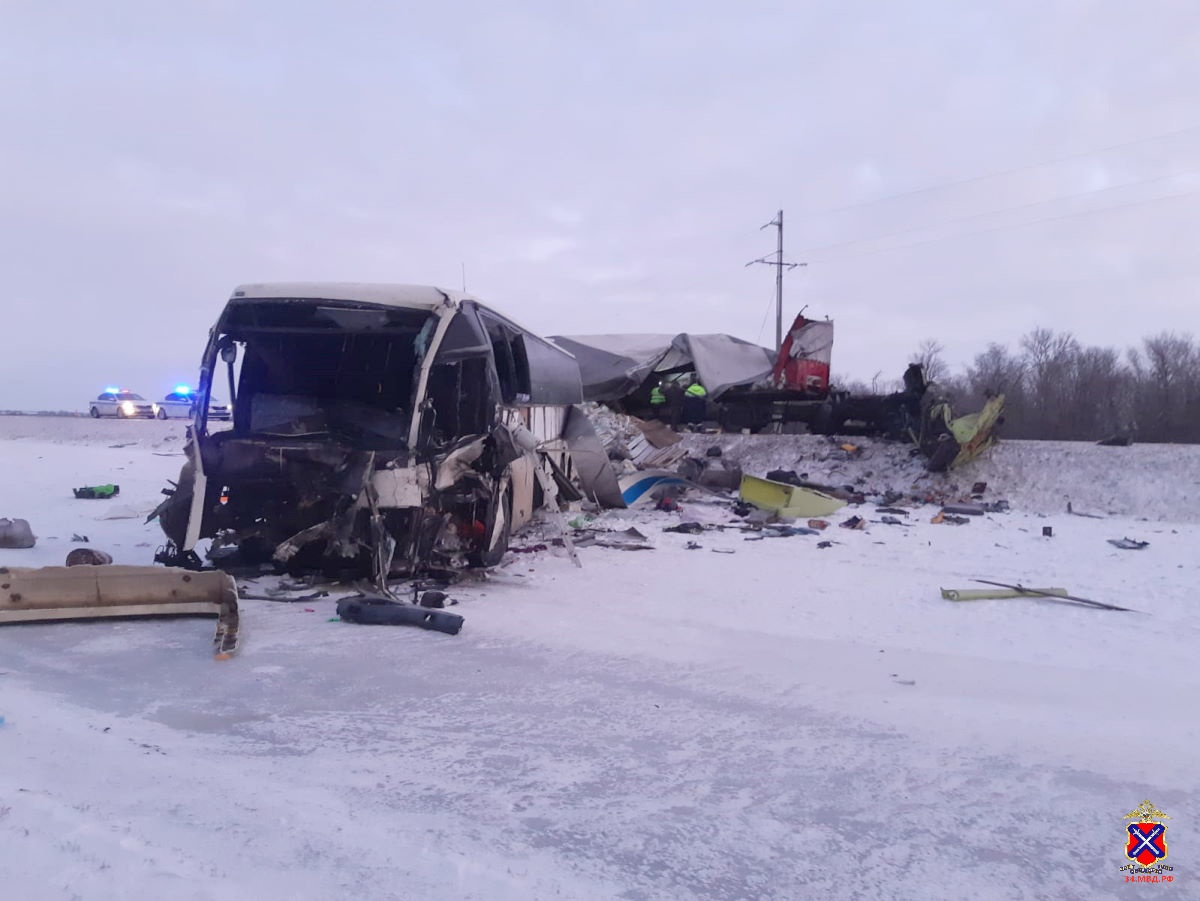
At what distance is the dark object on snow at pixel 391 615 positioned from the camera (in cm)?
592

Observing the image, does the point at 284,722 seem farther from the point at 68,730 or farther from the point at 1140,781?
the point at 1140,781

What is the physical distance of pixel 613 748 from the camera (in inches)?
151

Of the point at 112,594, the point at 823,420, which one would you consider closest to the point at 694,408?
the point at 823,420

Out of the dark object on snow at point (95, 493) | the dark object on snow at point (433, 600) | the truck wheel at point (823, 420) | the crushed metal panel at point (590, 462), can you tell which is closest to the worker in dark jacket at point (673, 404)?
the truck wheel at point (823, 420)

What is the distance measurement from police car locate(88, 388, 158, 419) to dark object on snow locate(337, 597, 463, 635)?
3170 cm

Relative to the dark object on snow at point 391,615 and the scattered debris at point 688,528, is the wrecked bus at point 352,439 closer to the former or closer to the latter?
the dark object on snow at point 391,615

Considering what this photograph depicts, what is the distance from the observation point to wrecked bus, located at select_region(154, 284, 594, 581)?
700cm

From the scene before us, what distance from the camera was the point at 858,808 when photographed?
3275 millimetres

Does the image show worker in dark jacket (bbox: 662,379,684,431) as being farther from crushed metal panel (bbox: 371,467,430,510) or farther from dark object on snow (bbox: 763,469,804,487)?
crushed metal panel (bbox: 371,467,430,510)

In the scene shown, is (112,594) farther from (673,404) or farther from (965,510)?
(673,404)

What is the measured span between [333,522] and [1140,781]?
5.80 metres

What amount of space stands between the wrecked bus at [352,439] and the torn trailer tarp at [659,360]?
1404 centimetres

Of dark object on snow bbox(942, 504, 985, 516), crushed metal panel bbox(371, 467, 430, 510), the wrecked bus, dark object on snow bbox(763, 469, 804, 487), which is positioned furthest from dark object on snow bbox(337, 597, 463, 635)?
dark object on snow bbox(763, 469, 804, 487)

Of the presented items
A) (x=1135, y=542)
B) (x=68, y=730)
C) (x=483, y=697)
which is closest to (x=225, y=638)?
(x=68, y=730)
